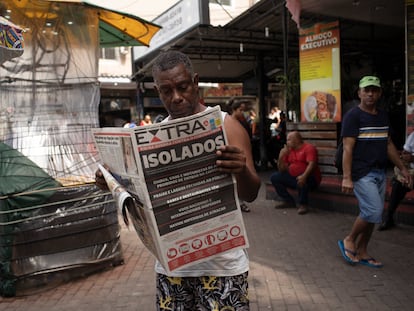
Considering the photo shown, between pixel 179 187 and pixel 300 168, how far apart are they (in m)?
5.28

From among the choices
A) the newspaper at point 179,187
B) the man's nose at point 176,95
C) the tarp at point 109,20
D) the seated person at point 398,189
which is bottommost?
the seated person at point 398,189

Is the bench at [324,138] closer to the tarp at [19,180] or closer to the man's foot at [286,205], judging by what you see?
the man's foot at [286,205]

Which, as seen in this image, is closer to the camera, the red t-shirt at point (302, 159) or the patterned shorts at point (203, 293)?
the patterned shorts at point (203, 293)

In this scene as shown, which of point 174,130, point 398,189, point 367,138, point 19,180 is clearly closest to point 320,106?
point 398,189

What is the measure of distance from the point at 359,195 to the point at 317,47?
13.9 feet

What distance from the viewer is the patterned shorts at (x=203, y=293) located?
5.90 feet

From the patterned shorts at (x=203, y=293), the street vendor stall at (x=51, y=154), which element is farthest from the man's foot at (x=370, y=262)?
the patterned shorts at (x=203, y=293)

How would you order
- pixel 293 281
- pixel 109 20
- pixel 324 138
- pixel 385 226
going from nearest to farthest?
pixel 293 281 → pixel 109 20 → pixel 385 226 → pixel 324 138

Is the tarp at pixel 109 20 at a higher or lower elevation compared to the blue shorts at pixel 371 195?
higher

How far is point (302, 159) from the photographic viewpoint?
6523mm

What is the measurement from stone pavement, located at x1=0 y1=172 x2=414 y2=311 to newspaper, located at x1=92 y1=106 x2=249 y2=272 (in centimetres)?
207

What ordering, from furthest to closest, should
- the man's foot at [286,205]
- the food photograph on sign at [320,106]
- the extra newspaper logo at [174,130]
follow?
the food photograph on sign at [320,106], the man's foot at [286,205], the extra newspaper logo at [174,130]

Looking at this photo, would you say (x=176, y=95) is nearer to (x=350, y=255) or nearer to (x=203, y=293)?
(x=203, y=293)

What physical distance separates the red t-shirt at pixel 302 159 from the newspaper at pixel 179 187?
5020 millimetres
